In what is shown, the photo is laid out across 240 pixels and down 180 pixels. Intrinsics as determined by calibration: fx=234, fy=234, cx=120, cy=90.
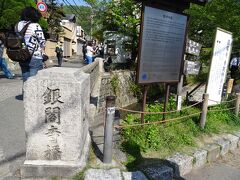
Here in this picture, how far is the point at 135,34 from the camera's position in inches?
424

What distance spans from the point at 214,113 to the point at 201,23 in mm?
3768

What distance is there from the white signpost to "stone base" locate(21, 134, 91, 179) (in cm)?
362

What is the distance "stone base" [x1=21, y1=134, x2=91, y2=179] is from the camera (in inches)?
115

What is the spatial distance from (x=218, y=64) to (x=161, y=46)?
202 centimetres

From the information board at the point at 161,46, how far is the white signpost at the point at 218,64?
1.03 meters

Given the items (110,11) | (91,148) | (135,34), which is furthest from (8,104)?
(110,11)

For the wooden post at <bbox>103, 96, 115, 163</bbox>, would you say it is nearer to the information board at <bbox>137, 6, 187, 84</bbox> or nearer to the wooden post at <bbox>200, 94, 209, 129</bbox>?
the information board at <bbox>137, 6, 187, 84</bbox>

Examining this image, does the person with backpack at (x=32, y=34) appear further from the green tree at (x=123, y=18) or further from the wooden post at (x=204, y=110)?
the green tree at (x=123, y=18)

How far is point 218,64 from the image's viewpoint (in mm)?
5426

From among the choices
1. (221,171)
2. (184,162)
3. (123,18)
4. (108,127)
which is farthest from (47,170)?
(123,18)

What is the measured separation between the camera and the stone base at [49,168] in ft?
9.57

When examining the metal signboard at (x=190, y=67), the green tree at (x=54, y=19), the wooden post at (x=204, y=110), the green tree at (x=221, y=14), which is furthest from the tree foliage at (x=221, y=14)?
the green tree at (x=54, y=19)

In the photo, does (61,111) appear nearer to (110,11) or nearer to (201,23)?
(201,23)

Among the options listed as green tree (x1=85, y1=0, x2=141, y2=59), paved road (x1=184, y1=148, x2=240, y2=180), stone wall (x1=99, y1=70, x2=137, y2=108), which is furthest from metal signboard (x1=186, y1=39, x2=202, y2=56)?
green tree (x1=85, y1=0, x2=141, y2=59)
